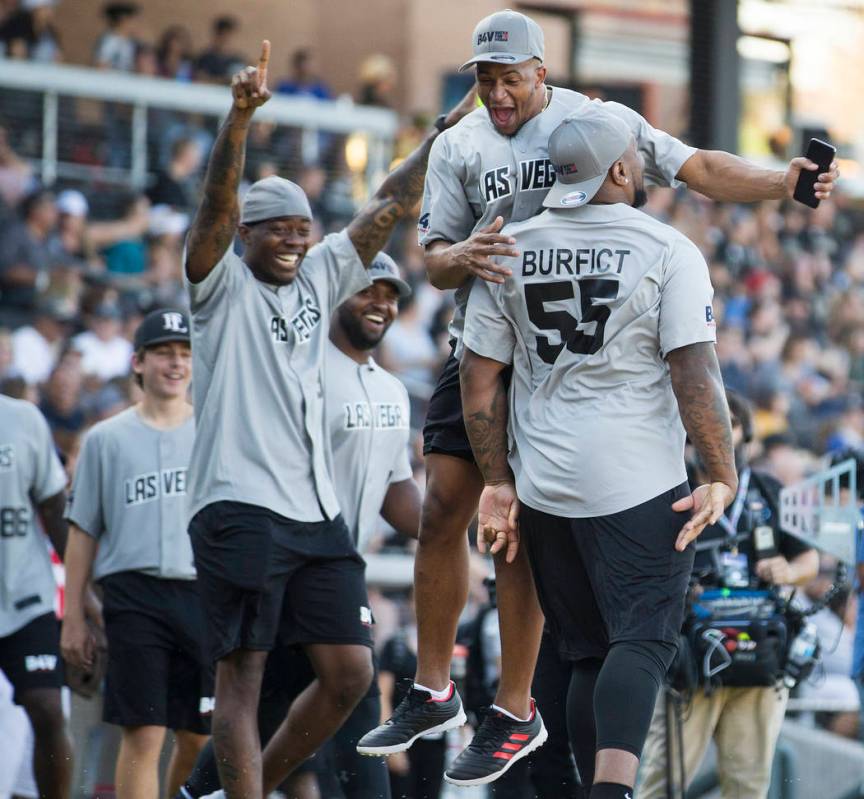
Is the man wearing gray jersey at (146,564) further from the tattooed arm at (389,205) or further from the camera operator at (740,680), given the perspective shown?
the camera operator at (740,680)

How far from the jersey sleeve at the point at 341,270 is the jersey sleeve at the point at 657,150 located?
143 centimetres

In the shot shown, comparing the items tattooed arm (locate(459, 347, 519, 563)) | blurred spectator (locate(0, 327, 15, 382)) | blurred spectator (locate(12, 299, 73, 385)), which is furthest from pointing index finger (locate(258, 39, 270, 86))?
blurred spectator (locate(12, 299, 73, 385))

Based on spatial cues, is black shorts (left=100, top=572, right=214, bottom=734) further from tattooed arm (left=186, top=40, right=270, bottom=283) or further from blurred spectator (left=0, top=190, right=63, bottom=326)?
blurred spectator (left=0, top=190, right=63, bottom=326)

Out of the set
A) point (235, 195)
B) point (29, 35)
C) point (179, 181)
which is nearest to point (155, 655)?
point (235, 195)

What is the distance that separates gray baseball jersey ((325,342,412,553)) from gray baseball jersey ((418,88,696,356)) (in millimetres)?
1377

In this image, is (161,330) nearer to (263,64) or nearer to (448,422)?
(263,64)

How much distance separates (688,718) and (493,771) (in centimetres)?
230

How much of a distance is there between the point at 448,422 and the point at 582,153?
1.06 meters

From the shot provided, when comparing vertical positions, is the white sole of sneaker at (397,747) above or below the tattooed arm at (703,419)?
below

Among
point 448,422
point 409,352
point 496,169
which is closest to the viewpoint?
point 496,169

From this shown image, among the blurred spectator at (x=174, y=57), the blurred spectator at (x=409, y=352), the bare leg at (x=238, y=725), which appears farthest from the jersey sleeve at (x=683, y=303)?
the blurred spectator at (x=174, y=57)

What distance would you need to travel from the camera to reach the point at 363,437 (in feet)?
22.7

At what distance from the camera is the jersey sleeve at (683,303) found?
5016mm

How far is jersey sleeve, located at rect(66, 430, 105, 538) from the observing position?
277 inches
